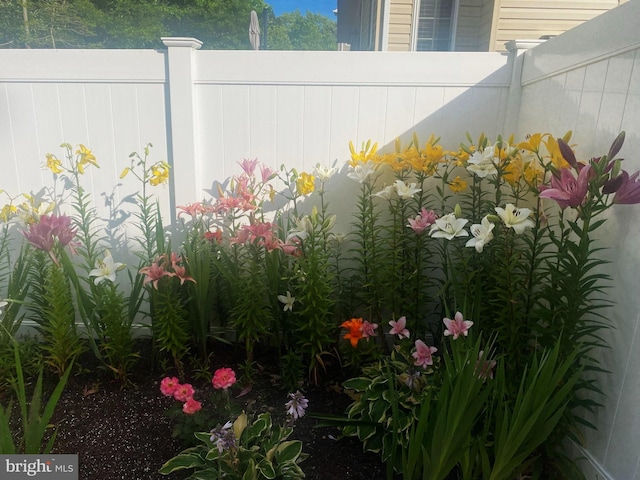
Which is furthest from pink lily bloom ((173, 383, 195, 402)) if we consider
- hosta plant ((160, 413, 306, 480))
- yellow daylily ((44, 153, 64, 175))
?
yellow daylily ((44, 153, 64, 175))

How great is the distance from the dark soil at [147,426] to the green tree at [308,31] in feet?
94.0

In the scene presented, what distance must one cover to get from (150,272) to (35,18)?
1696 cm

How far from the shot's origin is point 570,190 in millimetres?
1396

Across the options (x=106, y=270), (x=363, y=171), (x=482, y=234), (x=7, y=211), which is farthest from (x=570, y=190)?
(x=7, y=211)

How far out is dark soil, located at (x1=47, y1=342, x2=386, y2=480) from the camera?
5.66 ft

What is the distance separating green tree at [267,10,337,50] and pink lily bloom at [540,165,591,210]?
2915 cm

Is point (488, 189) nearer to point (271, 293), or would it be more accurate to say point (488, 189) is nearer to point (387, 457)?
point (271, 293)

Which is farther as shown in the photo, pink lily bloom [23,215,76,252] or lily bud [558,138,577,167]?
pink lily bloom [23,215,76,252]

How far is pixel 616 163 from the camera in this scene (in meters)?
1.32

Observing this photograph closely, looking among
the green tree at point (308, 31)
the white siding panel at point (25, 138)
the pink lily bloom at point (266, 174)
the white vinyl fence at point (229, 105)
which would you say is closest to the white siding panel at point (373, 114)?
the white vinyl fence at point (229, 105)

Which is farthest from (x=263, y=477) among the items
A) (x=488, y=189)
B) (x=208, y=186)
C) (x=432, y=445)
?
(x=488, y=189)

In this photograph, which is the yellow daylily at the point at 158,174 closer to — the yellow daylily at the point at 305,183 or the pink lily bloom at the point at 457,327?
the yellow daylily at the point at 305,183

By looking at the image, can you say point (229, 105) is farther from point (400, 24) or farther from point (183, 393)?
point (400, 24)

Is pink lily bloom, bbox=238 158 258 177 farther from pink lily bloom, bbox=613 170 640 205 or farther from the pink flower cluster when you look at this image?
pink lily bloom, bbox=613 170 640 205
